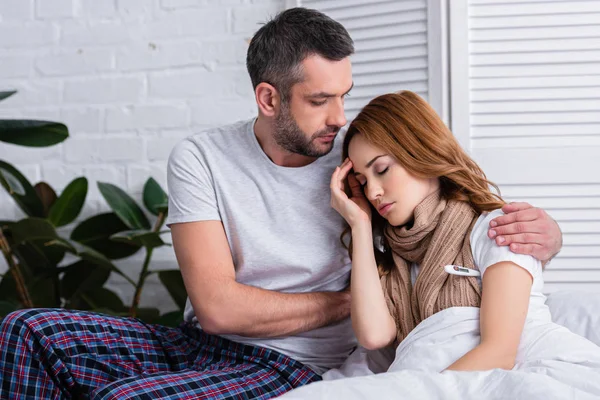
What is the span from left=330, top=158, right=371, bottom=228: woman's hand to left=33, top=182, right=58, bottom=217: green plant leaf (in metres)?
1.10

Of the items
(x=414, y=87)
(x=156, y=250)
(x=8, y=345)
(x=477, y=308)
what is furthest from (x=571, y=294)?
(x=156, y=250)

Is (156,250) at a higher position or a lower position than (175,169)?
lower

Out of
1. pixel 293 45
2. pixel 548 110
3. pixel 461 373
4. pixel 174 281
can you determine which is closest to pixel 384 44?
pixel 548 110

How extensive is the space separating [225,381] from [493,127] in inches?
47.0

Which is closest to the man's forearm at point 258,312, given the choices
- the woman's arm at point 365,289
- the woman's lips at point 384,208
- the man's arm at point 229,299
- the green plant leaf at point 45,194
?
the man's arm at point 229,299

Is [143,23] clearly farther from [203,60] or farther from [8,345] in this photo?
[8,345]

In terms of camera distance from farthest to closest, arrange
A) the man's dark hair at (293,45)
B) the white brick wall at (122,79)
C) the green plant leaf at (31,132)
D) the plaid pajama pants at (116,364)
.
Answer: the white brick wall at (122,79) < the green plant leaf at (31,132) < the man's dark hair at (293,45) < the plaid pajama pants at (116,364)

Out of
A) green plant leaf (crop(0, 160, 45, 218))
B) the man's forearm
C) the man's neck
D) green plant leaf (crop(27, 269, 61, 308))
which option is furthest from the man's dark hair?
green plant leaf (crop(27, 269, 61, 308))

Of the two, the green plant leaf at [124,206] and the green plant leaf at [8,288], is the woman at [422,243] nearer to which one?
the green plant leaf at [124,206]

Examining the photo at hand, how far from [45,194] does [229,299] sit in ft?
3.38

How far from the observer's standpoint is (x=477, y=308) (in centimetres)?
143

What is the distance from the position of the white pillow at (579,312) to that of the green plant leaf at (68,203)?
4.60 ft

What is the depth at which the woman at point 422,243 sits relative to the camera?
140cm

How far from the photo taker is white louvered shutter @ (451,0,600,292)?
7.22ft
